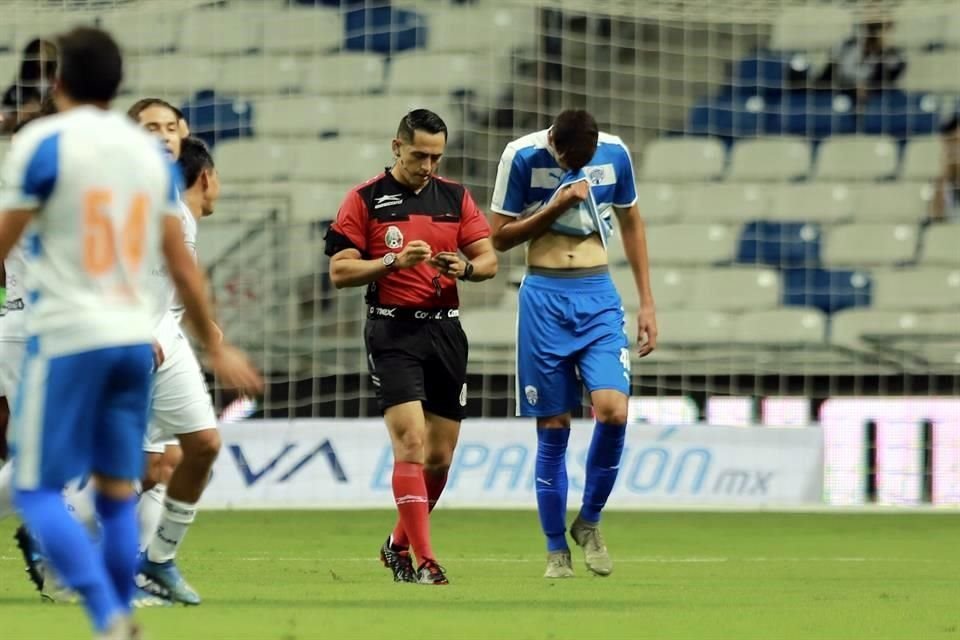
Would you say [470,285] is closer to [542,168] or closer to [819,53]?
[819,53]

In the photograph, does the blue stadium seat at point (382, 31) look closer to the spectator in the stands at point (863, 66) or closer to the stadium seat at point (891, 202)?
the spectator in the stands at point (863, 66)

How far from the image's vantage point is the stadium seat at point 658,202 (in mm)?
16469

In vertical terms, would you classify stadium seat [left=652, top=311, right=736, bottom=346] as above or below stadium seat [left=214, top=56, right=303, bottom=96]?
below

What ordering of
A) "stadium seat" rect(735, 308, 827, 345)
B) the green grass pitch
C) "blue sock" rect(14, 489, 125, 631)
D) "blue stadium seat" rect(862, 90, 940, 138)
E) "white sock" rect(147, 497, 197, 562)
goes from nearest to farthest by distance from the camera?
"blue sock" rect(14, 489, 125, 631) < the green grass pitch < "white sock" rect(147, 497, 197, 562) < "stadium seat" rect(735, 308, 827, 345) < "blue stadium seat" rect(862, 90, 940, 138)

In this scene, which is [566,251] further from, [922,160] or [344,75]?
[922,160]

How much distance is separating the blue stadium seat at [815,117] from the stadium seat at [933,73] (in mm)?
676

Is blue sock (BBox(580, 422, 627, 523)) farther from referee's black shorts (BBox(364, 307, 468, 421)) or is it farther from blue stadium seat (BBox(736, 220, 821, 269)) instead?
blue stadium seat (BBox(736, 220, 821, 269))

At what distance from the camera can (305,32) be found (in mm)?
16812

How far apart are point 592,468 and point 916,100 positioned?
976cm

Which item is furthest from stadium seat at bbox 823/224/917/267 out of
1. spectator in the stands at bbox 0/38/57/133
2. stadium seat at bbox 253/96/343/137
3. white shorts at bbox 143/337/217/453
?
white shorts at bbox 143/337/217/453

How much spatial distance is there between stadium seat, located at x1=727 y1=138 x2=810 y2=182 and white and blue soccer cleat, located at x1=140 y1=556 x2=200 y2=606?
1086 centimetres

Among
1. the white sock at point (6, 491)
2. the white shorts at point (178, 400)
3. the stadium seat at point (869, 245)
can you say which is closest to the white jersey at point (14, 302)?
the white sock at point (6, 491)

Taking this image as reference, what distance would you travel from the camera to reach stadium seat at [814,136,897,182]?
16.8m

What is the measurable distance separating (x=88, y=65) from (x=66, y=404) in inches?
31.3
